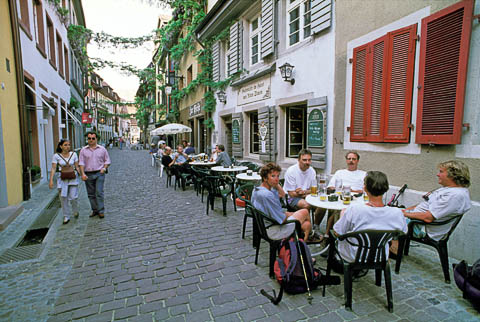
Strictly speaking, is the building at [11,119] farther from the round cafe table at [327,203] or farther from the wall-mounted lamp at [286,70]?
the wall-mounted lamp at [286,70]

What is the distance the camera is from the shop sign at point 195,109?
13.5 m

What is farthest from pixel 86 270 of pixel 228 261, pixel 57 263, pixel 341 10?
pixel 341 10

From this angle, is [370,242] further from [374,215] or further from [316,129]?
[316,129]

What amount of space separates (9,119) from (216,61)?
7635mm

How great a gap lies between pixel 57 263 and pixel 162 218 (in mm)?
2090

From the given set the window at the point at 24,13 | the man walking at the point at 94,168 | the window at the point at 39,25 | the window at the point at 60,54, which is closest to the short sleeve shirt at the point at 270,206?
the man walking at the point at 94,168

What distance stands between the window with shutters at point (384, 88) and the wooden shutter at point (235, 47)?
512 cm

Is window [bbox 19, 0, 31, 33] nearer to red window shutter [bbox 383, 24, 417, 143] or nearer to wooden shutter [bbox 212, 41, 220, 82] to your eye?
wooden shutter [bbox 212, 41, 220, 82]

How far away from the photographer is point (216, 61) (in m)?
11.4

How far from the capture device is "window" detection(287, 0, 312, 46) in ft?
21.5

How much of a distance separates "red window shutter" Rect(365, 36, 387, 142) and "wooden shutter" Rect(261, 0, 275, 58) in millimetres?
3452

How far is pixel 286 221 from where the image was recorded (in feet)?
9.93

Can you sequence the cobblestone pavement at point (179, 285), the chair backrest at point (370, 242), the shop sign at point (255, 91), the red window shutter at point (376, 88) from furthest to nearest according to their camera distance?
the shop sign at point (255, 91)
the red window shutter at point (376, 88)
the cobblestone pavement at point (179, 285)
the chair backrest at point (370, 242)

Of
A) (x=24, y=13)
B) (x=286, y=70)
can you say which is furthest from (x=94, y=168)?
(x=24, y=13)
